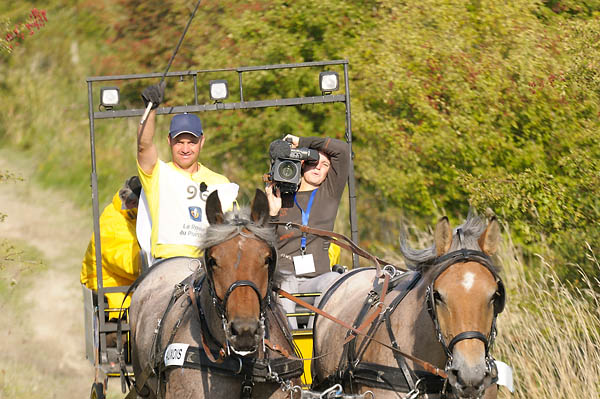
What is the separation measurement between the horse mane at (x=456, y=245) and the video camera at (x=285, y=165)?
1641 mm

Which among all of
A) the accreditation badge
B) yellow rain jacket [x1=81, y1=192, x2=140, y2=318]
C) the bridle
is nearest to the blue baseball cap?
yellow rain jacket [x1=81, y1=192, x2=140, y2=318]

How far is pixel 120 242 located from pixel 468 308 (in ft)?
11.4

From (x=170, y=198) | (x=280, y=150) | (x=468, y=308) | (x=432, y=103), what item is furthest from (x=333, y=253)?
(x=432, y=103)

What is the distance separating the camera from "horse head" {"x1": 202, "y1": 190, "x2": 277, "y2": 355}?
4.26 m

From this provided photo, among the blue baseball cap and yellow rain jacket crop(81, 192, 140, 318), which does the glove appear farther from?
yellow rain jacket crop(81, 192, 140, 318)

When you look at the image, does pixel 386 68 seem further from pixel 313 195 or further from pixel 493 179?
pixel 313 195

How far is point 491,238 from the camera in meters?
4.43

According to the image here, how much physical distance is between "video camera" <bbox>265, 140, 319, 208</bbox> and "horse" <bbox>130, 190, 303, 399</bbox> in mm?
1245

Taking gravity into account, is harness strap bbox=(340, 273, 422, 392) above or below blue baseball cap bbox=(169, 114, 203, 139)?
below

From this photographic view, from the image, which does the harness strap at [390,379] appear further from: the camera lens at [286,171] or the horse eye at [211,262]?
the camera lens at [286,171]

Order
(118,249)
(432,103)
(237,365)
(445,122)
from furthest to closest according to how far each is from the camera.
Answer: (432,103) < (445,122) < (118,249) < (237,365)

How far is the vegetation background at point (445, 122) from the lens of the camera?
291 inches

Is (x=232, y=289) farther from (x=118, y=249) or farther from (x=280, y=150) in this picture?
(x=118, y=249)

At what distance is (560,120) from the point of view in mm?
8812
